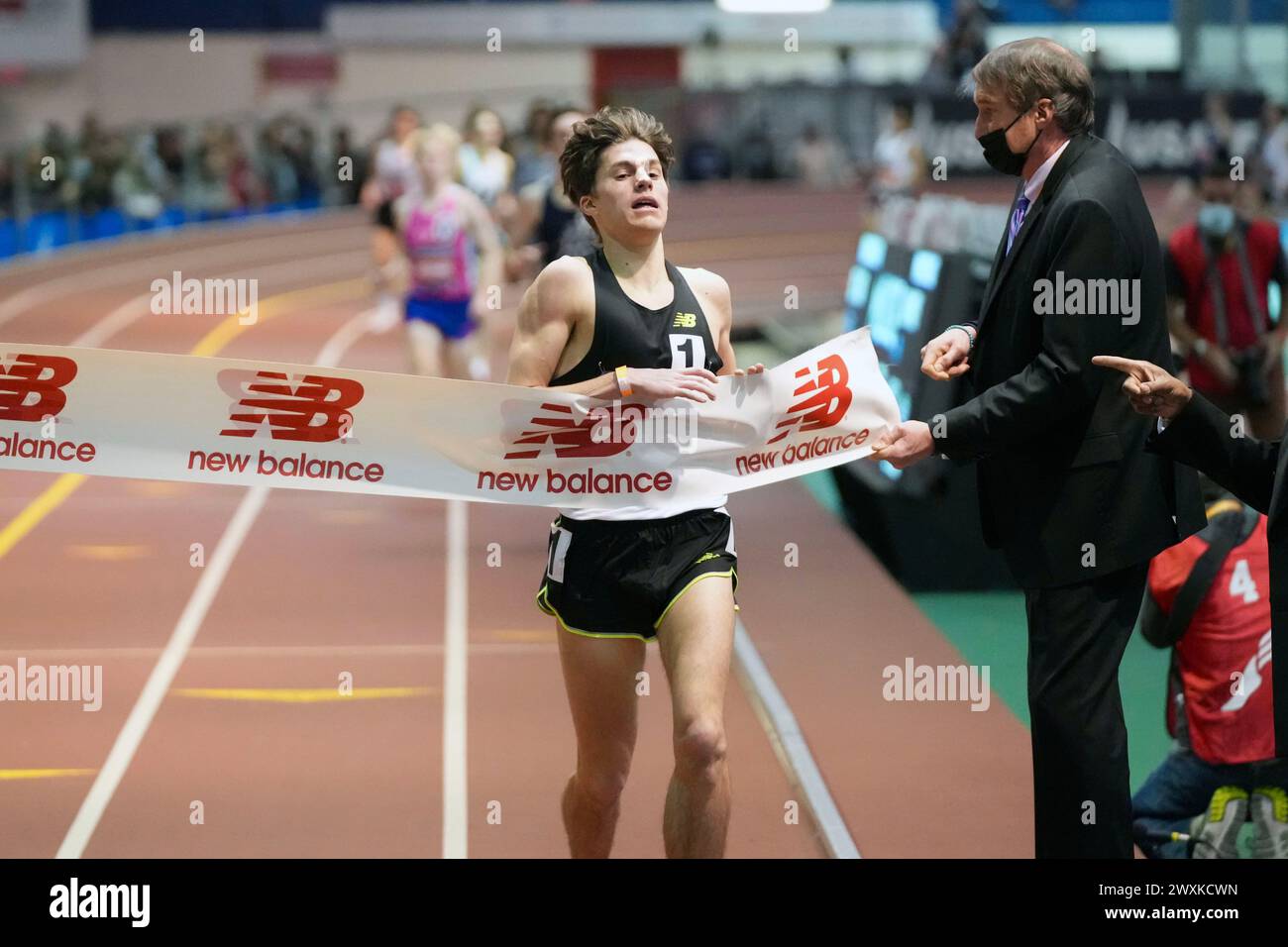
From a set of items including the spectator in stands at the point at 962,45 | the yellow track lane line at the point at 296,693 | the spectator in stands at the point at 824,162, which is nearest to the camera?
the yellow track lane line at the point at 296,693

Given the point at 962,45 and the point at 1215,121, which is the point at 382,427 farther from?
the point at 962,45

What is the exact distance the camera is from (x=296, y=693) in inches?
303

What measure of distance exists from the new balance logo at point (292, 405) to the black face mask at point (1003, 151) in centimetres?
199

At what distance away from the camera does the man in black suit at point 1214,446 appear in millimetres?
4191

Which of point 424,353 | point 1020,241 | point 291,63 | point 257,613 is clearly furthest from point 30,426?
point 291,63

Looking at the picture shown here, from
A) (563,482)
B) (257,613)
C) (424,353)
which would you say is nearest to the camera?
(563,482)

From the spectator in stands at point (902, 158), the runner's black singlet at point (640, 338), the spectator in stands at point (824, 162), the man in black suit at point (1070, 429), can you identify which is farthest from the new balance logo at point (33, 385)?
the spectator in stands at point (824, 162)

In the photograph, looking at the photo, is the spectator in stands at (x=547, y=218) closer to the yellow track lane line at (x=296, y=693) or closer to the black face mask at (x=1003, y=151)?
the yellow track lane line at (x=296, y=693)

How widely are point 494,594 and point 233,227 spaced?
24.3 m

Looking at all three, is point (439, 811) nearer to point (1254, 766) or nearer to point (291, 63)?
point (1254, 766)

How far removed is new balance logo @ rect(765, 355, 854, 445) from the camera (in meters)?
5.23

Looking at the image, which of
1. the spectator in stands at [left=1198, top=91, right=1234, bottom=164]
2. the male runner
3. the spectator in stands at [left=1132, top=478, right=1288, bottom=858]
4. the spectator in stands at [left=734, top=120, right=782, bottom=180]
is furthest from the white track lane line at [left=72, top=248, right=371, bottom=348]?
the spectator in stands at [left=1132, top=478, right=1288, bottom=858]

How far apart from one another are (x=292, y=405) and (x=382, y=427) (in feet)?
0.91

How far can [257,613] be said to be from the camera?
9141 mm
